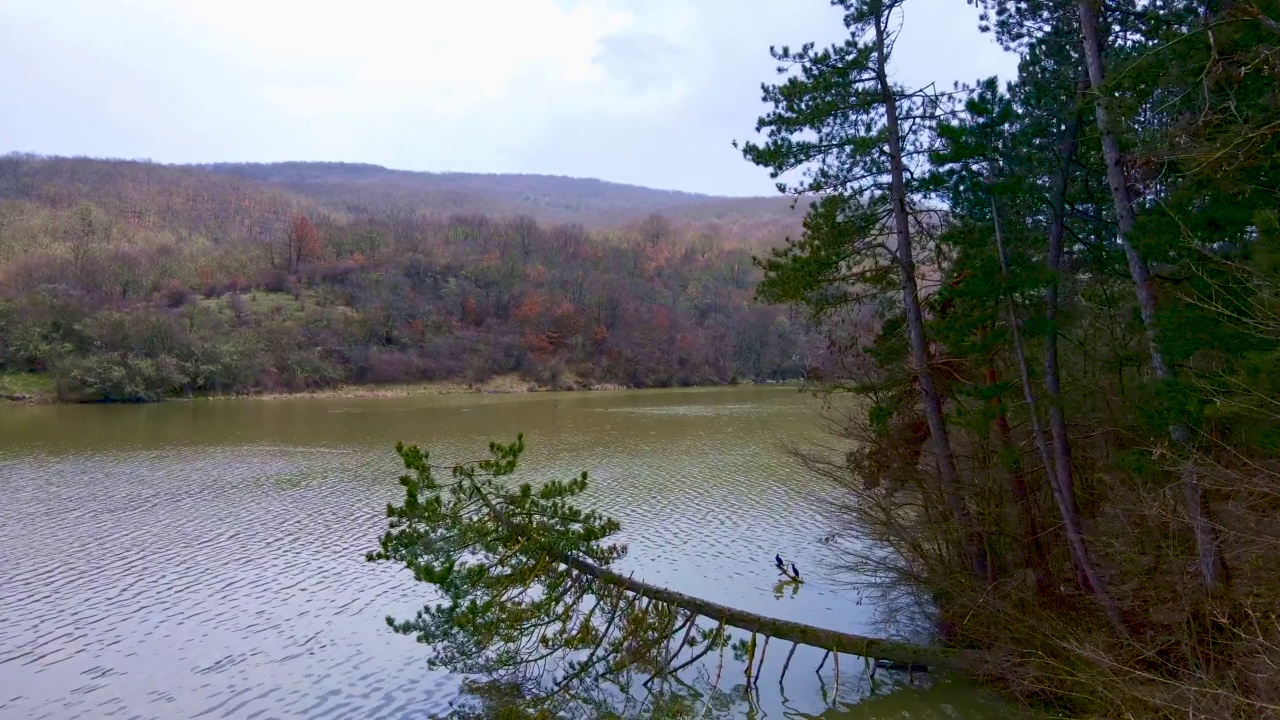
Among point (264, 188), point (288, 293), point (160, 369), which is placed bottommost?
point (160, 369)

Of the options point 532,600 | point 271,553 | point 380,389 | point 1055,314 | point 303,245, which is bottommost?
point 380,389

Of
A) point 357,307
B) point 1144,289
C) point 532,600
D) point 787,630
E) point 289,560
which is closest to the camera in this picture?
point 1144,289

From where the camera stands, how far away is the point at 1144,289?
857 cm

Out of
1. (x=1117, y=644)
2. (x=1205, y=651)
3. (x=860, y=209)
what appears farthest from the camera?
(x=860, y=209)

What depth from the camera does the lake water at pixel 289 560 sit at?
10352 millimetres

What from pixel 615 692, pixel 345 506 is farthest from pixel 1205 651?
pixel 345 506

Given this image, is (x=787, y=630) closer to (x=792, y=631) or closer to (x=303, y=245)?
(x=792, y=631)

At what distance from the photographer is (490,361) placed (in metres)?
72.9

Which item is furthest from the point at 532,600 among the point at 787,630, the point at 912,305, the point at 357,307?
the point at 357,307

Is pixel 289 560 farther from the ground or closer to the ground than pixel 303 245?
closer to the ground

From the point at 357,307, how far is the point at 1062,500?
246 ft

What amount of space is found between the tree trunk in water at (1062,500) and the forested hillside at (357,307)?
46.4m

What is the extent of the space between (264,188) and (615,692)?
16689 centimetres

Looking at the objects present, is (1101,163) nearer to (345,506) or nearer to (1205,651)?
(1205,651)
